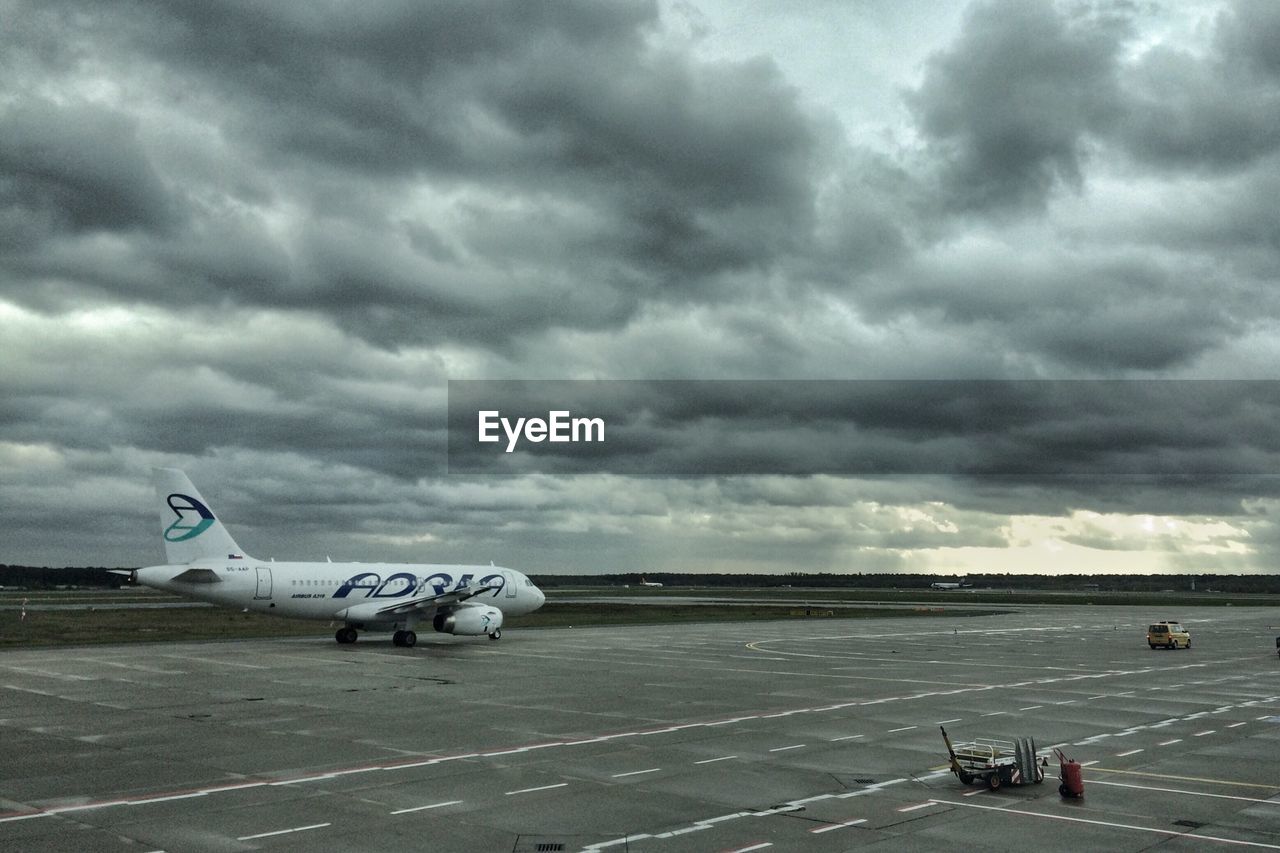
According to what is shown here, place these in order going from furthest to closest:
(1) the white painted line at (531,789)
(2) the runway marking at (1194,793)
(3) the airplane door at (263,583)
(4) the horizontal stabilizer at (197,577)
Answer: (3) the airplane door at (263,583) < (4) the horizontal stabilizer at (197,577) < (1) the white painted line at (531,789) < (2) the runway marking at (1194,793)

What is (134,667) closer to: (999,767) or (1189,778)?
(999,767)

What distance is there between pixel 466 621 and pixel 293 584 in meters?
10.3

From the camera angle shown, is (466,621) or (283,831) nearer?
(283,831)

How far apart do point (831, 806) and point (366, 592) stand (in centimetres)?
4641

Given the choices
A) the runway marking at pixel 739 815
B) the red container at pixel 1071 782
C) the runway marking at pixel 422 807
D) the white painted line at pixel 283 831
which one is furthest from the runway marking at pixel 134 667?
the red container at pixel 1071 782

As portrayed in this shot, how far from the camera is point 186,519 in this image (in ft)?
188

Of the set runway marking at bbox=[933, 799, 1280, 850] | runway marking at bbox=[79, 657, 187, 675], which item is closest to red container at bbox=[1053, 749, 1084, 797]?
runway marking at bbox=[933, 799, 1280, 850]

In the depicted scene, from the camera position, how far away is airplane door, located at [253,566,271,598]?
5647cm

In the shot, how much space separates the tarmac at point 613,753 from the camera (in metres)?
17.2

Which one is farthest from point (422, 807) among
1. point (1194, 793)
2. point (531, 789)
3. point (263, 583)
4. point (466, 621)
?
point (466, 621)

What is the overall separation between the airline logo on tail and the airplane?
0.17ft

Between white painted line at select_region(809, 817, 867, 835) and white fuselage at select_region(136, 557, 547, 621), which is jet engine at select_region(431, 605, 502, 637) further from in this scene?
white painted line at select_region(809, 817, 867, 835)

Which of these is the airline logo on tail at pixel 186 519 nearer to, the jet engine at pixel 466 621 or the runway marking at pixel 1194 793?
the jet engine at pixel 466 621

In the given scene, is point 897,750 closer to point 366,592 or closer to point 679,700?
point 679,700
